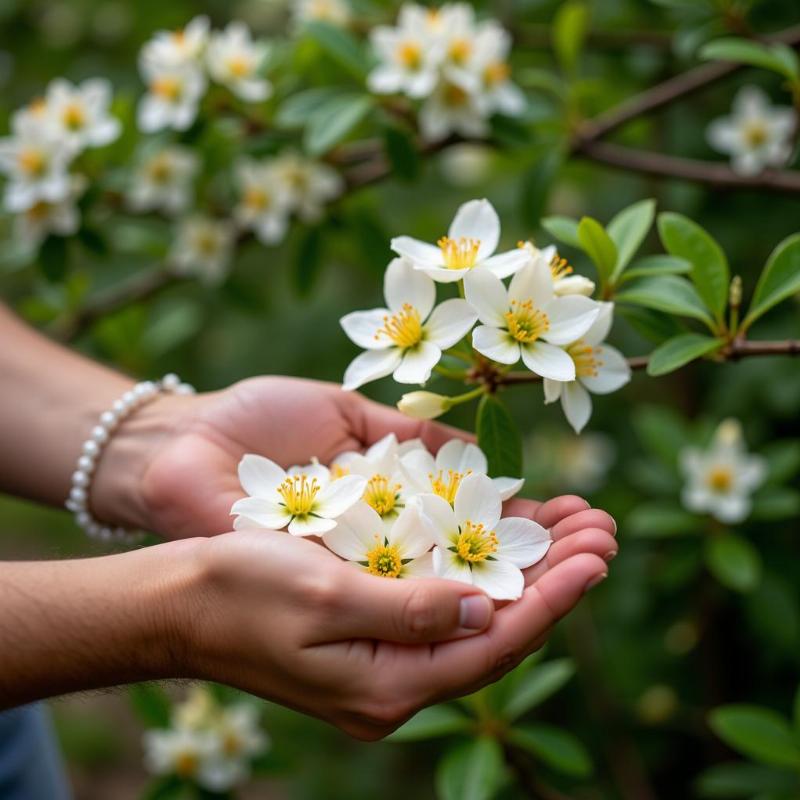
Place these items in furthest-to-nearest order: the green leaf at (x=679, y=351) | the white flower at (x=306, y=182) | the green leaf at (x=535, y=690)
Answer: the white flower at (x=306, y=182), the green leaf at (x=535, y=690), the green leaf at (x=679, y=351)

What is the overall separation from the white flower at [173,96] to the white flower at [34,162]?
0.67 ft

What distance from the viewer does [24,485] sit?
64.1 inches

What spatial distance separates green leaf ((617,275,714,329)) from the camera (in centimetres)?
127

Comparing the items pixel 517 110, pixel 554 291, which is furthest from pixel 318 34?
pixel 554 291

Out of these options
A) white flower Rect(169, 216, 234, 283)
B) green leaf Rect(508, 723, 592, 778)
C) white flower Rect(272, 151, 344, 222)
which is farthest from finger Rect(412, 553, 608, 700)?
white flower Rect(169, 216, 234, 283)

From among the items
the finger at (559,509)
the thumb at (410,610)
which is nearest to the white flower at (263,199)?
the finger at (559,509)

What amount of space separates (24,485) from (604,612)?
1695 millimetres

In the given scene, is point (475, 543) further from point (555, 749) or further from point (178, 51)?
point (178, 51)

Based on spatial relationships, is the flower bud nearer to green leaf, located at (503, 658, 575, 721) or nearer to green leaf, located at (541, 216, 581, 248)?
green leaf, located at (541, 216, 581, 248)

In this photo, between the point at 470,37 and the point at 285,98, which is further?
the point at 285,98

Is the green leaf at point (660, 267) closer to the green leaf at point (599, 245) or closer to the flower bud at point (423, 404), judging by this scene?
the green leaf at point (599, 245)

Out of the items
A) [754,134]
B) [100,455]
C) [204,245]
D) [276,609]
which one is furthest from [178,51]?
[276,609]

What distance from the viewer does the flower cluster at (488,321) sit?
1161 mm

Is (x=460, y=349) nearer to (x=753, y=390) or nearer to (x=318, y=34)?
(x=318, y=34)
